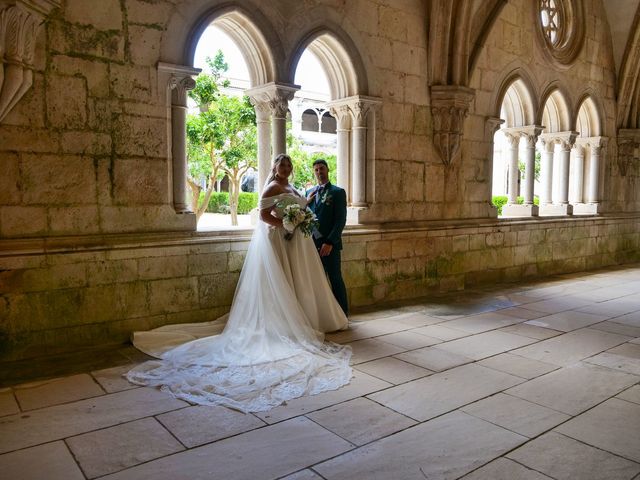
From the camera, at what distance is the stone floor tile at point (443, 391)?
261cm

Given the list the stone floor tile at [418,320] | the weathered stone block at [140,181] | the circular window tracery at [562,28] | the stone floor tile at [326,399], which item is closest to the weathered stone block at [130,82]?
the weathered stone block at [140,181]

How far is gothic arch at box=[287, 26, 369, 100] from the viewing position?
477 cm

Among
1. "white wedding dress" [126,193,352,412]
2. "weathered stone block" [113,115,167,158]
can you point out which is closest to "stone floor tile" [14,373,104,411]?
"white wedding dress" [126,193,352,412]

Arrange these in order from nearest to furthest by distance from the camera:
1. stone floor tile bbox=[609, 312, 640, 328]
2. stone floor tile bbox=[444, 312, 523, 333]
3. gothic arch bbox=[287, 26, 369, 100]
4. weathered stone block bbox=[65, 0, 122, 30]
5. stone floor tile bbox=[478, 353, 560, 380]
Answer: stone floor tile bbox=[478, 353, 560, 380] < weathered stone block bbox=[65, 0, 122, 30] < stone floor tile bbox=[444, 312, 523, 333] < stone floor tile bbox=[609, 312, 640, 328] < gothic arch bbox=[287, 26, 369, 100]

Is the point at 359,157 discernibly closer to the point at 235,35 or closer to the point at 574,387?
the point at 235,35

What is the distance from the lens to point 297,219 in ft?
12.3

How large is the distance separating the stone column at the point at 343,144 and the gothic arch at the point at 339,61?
0.17 m

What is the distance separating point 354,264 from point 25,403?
3.09 m

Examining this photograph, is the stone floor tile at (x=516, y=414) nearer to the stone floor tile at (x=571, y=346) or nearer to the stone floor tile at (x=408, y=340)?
the stone floor tile at (x=571, y=346)

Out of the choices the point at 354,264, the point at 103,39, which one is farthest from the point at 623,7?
the point at 103,39

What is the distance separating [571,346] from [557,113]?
16.4ft

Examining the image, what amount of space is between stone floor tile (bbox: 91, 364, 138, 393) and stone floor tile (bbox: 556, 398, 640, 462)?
7.46 ft

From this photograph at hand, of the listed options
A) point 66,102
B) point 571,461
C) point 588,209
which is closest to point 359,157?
point 66,102

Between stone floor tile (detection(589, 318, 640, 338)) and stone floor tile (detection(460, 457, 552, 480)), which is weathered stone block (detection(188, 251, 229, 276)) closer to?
stone floor tile (detection(460, 457, 552, 480))
